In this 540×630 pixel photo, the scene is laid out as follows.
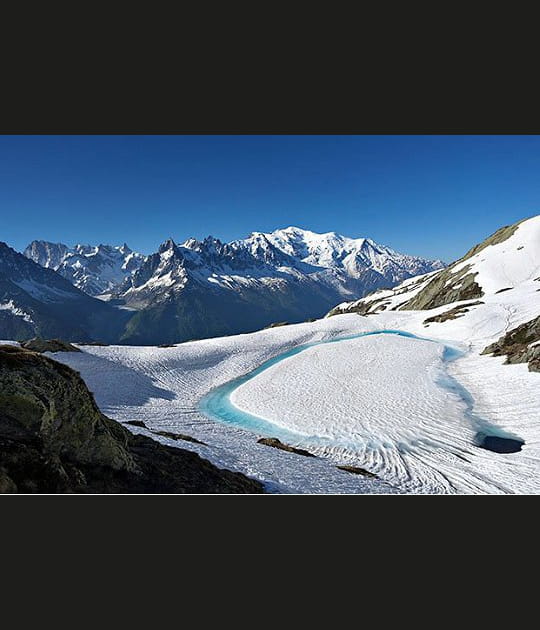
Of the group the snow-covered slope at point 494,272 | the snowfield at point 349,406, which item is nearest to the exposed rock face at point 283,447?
the snowfield at point 349,406

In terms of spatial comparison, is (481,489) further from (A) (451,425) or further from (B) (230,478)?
(B) (230,478)

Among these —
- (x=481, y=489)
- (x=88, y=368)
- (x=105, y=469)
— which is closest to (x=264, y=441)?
(x=481, y=489)

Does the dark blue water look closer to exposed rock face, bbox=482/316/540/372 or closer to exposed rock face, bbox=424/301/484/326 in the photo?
exposed rock face, bbox=482/316/540/372

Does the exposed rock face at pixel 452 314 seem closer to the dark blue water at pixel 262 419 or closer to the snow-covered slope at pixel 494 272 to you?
the snow-covered slope at pixel 494 272

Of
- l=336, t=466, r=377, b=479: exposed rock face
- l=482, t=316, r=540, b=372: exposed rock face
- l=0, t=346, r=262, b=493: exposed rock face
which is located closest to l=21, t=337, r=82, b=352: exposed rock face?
l=0, t=346, r=262, b=493: exposed rock face

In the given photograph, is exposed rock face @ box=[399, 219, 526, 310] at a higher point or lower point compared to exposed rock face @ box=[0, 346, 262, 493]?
higher

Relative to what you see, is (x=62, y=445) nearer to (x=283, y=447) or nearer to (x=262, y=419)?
(x=283, y=447)

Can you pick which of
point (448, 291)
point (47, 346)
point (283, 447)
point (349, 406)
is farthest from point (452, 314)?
point (47, 346)
